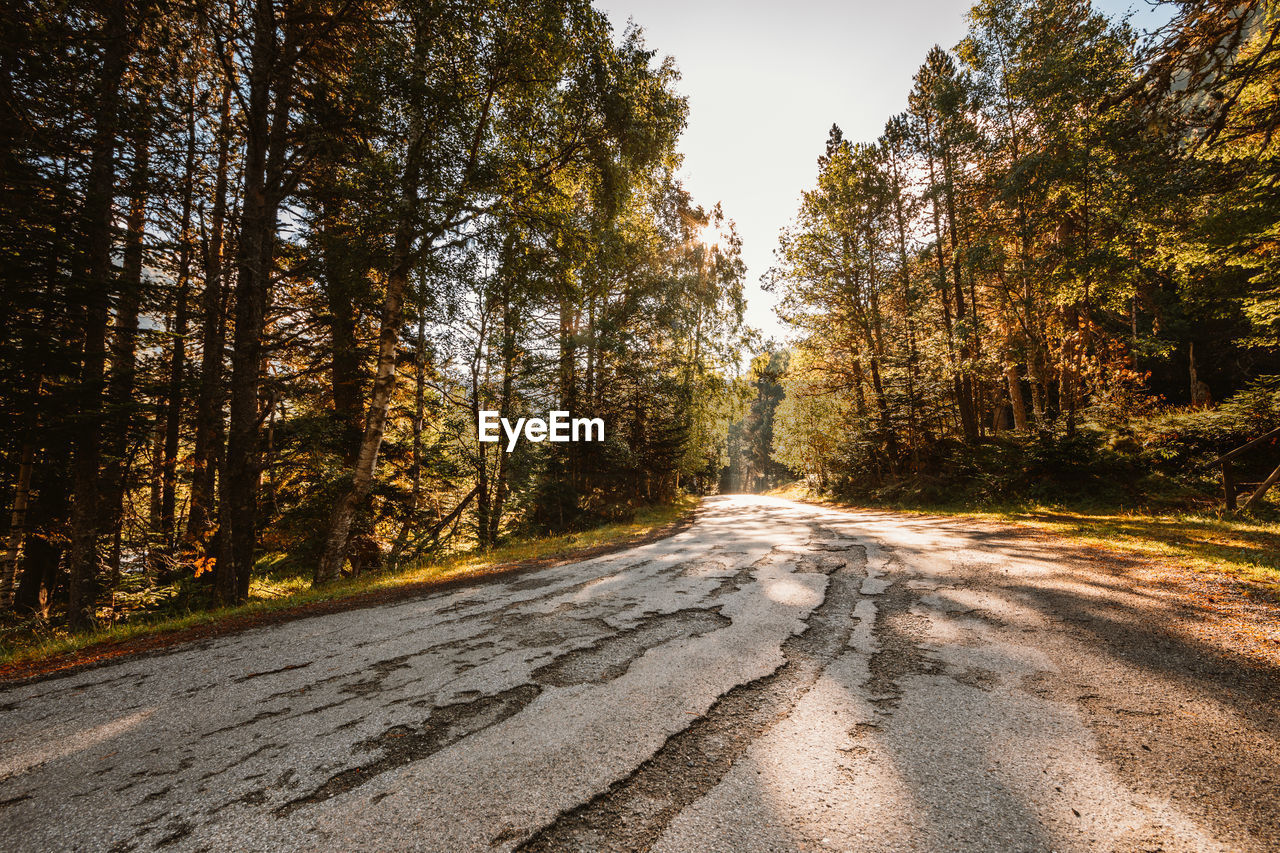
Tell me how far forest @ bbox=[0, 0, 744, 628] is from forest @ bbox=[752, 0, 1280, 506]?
29.5 ft

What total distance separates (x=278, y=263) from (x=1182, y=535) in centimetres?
1791

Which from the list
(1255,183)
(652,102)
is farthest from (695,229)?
(1255,183)

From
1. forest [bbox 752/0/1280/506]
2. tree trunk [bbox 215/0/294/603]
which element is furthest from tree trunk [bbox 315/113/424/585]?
forest [bbox 752/0/1280/506]

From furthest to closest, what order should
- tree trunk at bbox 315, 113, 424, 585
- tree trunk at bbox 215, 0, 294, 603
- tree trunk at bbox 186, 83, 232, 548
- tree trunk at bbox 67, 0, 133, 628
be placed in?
1. tree trunk at bbox 315, 113, 424, 585
2. tree trunk at bbox 186, 83, 232, 548
3. tree trunk at bbox 215, 0, 294, 603
4. tree trunk at bbox 67, 0, 133, 628

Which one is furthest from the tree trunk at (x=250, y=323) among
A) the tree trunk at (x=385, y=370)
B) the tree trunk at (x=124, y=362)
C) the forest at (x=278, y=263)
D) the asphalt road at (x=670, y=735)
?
the asphalt road at (x=670, y=735)

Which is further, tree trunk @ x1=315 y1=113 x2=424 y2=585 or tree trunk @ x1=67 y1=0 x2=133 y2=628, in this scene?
tree trunk @ x1=315 y1=113 x2=424 y2=585

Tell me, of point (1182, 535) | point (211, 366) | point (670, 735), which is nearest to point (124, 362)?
point (211, 366)

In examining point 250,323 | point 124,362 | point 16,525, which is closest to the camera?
point 250,323

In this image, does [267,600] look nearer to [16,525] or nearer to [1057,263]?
[16,525]

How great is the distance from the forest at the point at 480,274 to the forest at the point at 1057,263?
106 millimetres

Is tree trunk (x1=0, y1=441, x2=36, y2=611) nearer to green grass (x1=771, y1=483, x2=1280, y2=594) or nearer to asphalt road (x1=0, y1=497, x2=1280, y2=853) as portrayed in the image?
asphalt road (x1=0, y1=497, x2=1280, y2=853)

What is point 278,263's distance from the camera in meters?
10.1

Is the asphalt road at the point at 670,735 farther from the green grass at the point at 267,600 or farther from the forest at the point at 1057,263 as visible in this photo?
the forest at the point at 1057,263

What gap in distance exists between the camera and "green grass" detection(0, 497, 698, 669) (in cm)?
390
